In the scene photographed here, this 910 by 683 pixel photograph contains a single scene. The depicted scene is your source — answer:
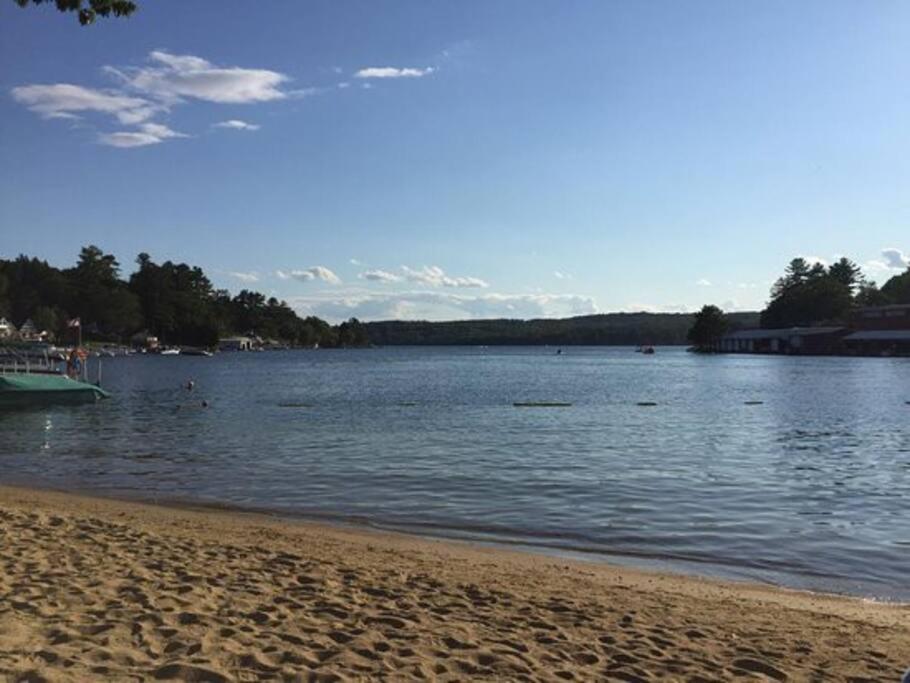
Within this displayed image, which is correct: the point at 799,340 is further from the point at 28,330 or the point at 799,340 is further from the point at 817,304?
the point at 28,330

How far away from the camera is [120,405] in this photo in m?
48.4

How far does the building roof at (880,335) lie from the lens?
489ft

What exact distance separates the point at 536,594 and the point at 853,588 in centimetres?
480

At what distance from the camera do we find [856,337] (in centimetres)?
15725

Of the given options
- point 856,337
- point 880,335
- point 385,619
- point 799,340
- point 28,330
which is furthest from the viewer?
point 28,330

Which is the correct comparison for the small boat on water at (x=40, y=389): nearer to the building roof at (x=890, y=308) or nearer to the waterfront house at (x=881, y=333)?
the waterfront house at (x=881, y=333)

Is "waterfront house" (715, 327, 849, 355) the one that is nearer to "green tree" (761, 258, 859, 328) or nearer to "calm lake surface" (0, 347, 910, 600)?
"green tree" (761, 258, 859, 328)

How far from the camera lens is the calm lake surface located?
13.6 m

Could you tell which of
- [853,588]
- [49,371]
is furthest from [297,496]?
[49,371]

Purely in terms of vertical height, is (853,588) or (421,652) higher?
(421,652)

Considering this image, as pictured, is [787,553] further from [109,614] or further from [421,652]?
[109,614]

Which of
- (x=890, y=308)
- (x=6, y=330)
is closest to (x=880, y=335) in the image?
(x=890, y=308)

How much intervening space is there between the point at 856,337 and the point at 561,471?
155649mm

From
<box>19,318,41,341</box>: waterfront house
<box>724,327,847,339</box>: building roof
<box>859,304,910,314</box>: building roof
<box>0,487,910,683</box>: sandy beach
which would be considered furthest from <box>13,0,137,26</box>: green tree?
<box>19,318,41,341</box>: waterfront house
